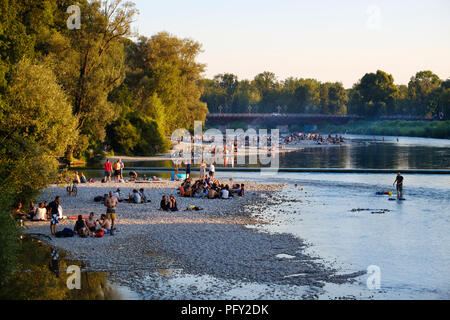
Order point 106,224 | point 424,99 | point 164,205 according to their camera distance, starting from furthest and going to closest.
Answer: point 424,99 → point 164,205 → point 106,224

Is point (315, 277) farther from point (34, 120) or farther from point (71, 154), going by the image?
point (71, 154)

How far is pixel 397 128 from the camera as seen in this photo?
153 meters

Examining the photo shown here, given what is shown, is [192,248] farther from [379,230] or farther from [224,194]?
[224,194]

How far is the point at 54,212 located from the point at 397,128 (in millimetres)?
143288

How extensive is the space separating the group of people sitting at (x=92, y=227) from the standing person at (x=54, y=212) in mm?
798

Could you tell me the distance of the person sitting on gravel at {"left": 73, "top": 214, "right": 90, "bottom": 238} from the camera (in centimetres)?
2075

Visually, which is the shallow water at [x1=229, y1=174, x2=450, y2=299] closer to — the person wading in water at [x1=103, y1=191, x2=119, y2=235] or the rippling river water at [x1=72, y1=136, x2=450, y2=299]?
the rippling river water at [x1=72, y1=136, x2=450, y2=299]

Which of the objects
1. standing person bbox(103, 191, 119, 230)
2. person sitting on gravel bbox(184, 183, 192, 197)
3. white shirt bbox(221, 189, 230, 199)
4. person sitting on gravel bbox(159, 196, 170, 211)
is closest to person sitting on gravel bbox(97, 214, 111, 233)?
standing person bbox(103, 191, 119, 230)

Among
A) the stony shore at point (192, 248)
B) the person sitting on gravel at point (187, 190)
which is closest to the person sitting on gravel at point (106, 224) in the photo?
the stony shore at point (192, 248)

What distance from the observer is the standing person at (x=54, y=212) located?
69.0 ft

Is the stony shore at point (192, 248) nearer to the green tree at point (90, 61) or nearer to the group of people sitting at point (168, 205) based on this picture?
the group of people sitting at point (168, 205)

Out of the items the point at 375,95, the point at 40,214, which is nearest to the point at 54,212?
the point at 40,214

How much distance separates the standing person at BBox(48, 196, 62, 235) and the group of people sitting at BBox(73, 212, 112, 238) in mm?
798
